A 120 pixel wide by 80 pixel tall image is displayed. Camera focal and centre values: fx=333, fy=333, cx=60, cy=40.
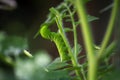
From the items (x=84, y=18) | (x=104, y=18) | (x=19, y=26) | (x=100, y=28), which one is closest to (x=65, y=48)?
(x=19, y=26)

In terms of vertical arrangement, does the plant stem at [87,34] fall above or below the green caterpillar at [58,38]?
above

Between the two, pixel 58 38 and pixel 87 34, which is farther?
pixel 58 38

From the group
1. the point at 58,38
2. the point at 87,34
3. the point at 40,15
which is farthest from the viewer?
the point at 40,15

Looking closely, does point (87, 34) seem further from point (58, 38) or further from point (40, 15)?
point (40, 15)

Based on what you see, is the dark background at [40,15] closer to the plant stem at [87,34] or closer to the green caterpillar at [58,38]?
the green caterpillar at [58,38]

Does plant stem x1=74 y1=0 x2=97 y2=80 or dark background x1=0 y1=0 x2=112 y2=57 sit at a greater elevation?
plant stem x1=74 y1=0 x2=97 y2=80

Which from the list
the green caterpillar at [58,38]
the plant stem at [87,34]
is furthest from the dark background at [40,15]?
the plant stem at [87,34]

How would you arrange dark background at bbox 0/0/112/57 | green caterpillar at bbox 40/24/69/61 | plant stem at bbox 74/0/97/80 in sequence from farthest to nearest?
dark background at bbox 0/0/112/57
green caterpillar at bbox 40/24/69/61
plant stem at bbox 74/0/97/80

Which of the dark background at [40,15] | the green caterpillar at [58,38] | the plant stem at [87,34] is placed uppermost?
the plant stem at [87,34]

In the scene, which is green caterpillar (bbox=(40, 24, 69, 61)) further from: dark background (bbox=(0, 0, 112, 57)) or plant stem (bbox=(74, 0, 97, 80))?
dark background (bbox=(0, 0, 112, 57))

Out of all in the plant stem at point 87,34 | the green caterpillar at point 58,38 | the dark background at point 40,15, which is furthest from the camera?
the dark background at point 40,15

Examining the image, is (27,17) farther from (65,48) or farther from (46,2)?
(65,48)

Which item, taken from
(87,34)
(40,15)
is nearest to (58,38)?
(87,34)

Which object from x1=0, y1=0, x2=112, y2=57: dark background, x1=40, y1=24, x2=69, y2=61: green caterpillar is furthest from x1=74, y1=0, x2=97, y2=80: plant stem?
x1=0, y1=0, x2=112, y2=57: dark background
